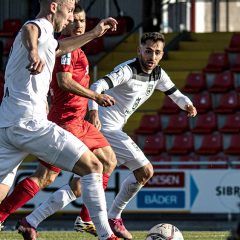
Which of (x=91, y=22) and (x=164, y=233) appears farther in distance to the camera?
(x=91, y=22)

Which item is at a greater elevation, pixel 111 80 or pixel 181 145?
pixel 111 80

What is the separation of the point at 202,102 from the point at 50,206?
9.81m

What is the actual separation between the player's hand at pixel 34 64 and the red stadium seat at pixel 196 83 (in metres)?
12.2

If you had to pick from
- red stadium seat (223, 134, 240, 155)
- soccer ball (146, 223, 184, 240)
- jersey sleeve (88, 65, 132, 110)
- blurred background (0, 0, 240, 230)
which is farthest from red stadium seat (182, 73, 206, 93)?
soccer ball (146, 223, 184, 240)

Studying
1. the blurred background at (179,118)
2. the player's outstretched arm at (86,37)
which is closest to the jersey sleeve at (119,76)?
the player's outstretched arm at (86,37)

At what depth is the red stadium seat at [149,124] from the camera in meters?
19.3

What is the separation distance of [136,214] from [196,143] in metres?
3.21

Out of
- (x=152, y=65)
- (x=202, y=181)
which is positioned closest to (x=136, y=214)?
(x=202, y=181)

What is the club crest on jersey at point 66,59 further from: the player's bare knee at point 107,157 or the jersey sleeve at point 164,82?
the jersey sleeve at point 164,82

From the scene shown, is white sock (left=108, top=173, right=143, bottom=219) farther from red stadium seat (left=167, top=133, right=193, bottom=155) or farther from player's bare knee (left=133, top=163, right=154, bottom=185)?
red stadium seat (left=167, top=133, right=193, bottom=155)

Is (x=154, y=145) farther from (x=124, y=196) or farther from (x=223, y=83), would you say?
(x=124, y=196)

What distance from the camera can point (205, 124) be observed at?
62.5 ft

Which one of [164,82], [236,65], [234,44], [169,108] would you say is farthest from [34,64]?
[234,44]

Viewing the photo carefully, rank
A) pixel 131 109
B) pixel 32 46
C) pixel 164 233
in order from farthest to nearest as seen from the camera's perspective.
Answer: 1. pixel 131 109
2. pixel 164 233
3. pixel 32 46
